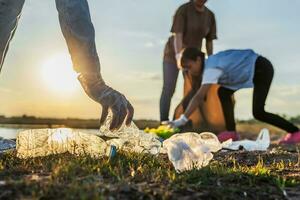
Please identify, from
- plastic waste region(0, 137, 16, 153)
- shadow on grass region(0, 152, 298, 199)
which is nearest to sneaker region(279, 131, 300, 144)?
plastic waste region(0, 137, 16, 153)

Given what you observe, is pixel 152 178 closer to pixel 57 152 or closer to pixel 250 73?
pixel 57 152

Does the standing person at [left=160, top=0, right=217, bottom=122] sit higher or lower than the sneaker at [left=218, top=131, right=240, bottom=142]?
higher

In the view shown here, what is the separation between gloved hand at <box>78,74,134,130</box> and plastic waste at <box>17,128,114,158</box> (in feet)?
1.38

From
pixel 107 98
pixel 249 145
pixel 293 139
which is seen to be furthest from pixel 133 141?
pixel 293 139

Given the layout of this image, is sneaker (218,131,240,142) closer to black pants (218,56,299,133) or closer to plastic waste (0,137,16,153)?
black pants (218,56,299,133)

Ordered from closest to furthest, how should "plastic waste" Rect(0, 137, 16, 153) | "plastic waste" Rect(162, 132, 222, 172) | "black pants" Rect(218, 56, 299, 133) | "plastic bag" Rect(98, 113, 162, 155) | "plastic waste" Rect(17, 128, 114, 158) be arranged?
"plastic waste" Rect(162, 132, 222, 172), "plastic waste" Rect(17, 128, 114, 158), "plastic bag" Rect(98, 113, 162, 155), "plastic waste" Rect(0, 137, 16, 153), "black pants" Rect(218, 56, 299, 133)

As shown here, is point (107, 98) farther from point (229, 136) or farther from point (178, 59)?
point (178, 59)

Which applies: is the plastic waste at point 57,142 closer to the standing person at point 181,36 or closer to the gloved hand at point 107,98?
the gloved hand at point 107,98

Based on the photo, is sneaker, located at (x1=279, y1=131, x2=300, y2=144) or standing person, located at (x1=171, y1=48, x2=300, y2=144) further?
sneaker, located at (x1=279, y1=131, x2=300, y2=144)

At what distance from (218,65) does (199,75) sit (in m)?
1.38

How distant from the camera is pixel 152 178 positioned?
2.96 meters

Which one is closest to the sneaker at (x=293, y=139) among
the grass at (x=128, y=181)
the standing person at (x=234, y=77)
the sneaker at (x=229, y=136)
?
the standing person at (x=234, y=77)

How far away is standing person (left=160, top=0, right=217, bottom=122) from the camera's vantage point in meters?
9.99

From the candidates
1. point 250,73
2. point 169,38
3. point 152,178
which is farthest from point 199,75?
point 152,178
